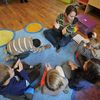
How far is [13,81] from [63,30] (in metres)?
0.85

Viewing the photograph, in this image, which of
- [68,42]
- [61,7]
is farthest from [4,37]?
[61,7]

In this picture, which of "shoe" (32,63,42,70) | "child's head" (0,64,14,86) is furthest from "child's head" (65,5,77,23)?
"child's head" (0,64,14,86)

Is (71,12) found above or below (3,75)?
above

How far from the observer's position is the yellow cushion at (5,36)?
177 cm

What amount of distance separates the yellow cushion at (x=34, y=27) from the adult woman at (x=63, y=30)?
17 centimetres

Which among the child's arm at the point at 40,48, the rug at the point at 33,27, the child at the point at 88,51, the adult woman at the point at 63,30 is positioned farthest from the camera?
the rug at the point at 33,27

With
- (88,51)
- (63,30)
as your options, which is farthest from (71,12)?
(88,51)

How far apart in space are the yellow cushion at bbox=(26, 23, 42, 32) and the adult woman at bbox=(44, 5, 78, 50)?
171 millimetres

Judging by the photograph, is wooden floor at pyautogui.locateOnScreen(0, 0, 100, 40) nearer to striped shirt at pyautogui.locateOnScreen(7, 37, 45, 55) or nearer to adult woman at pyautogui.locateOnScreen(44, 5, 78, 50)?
adult woman at pyautogui.locateOnScreen(44, 5, 78, 50)

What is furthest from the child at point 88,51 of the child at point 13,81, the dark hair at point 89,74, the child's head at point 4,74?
the child's head at point 4,74

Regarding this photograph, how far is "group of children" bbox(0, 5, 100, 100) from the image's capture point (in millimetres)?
1174

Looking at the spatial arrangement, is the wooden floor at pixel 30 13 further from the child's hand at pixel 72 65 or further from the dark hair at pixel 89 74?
the dark hair at pixel 89 74

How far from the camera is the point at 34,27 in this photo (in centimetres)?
205

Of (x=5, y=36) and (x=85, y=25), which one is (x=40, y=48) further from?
(x=85, y=25)
